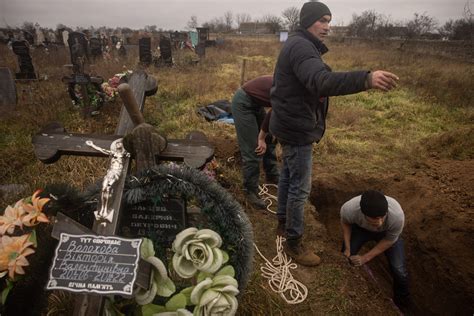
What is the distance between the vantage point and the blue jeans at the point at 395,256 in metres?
3.18

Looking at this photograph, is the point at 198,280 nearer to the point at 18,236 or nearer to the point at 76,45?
the point at 18,236

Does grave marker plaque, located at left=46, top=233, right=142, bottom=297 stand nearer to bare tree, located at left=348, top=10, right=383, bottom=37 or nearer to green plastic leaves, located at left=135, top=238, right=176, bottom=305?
green plastic leaves, located at left=135, top=238, right=176, bottom=305

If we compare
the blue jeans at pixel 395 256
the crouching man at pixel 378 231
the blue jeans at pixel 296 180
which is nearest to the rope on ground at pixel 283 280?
the blue jeans at pixel 296 180

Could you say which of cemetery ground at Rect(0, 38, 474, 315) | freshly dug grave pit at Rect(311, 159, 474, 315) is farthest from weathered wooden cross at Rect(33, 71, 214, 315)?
freshly dug grave pit at Rect(311, 159, 474, 315)

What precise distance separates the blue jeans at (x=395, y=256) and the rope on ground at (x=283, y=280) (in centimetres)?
89

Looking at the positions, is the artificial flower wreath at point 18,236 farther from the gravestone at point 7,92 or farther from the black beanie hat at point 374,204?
the gravestone at point 7,92

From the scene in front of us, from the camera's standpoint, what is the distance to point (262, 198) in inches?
154

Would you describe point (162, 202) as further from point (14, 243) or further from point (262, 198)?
point (262, 198)

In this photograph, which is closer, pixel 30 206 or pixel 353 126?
pixel 30 206

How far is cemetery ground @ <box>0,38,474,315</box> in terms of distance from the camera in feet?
9.01

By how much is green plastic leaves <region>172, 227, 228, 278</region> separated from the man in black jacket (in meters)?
1.08

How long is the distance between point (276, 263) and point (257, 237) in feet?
1.41

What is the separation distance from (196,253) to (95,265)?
0.44m

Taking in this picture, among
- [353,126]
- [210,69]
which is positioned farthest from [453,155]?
[210,69]
